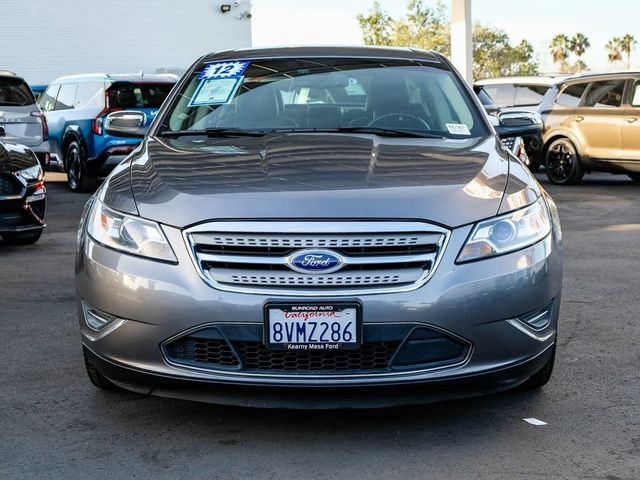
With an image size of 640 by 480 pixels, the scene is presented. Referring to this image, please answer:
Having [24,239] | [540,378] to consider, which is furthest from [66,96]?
[540,378]

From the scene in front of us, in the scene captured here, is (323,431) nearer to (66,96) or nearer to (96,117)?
(96,117)

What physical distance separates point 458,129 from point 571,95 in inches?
408

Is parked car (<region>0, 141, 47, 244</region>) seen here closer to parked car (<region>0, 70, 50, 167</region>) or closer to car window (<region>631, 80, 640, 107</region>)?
parked car (<region>0, 70, 50, 167</region>)

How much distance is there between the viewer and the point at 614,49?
9438cm

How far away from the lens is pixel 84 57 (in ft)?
109

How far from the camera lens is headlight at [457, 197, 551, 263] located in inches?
143

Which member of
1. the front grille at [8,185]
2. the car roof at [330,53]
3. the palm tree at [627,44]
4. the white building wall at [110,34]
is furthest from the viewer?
the palm tree at [627,44]

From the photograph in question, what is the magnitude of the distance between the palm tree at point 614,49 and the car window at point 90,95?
85.8m

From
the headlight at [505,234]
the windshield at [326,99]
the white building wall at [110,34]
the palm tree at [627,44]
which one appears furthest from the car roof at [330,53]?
the palm tree at [627,44]

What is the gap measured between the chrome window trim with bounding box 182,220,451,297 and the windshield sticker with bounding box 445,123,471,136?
133 cm

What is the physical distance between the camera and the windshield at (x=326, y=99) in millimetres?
4961

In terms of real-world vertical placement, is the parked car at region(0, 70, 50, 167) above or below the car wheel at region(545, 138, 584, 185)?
above

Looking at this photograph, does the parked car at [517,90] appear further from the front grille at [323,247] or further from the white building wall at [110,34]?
the white building wall at [110,34]

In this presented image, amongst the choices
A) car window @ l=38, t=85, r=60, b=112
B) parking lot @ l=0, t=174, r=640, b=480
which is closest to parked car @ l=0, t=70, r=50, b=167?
car window @ l=38, t=85, r=60, b=112
